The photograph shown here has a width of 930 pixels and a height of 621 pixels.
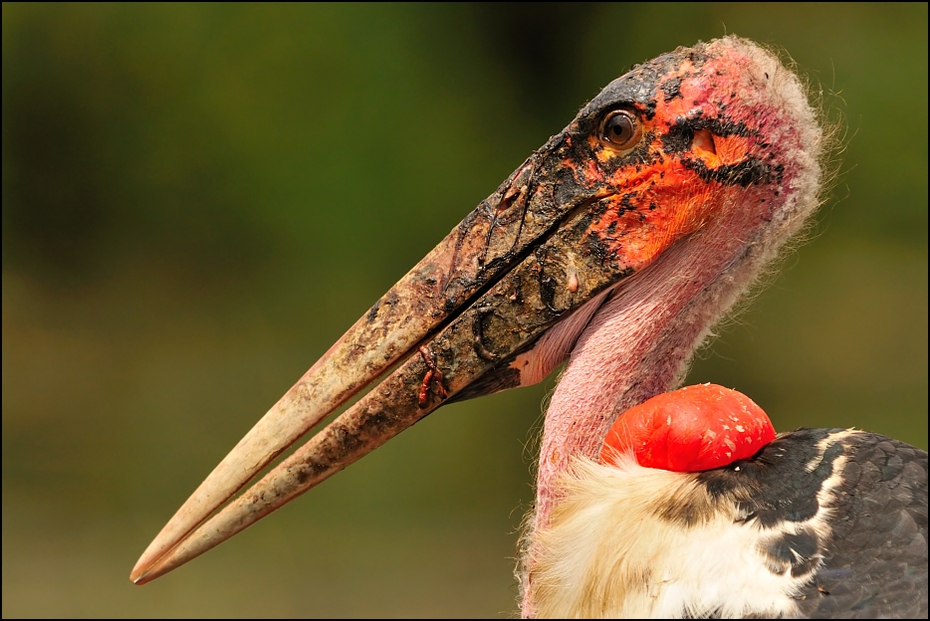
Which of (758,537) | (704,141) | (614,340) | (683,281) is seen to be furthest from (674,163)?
(758,537)

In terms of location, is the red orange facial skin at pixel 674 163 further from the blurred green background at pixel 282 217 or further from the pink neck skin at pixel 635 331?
the blurred green background at pixel 282 217

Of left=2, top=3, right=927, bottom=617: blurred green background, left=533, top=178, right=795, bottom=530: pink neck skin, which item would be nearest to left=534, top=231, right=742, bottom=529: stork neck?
left=533, top=178, right=795, bottom=530: pink neck skin

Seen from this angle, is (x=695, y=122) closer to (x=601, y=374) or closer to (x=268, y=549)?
(x=601, y=374)

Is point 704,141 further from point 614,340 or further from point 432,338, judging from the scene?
point 432,338

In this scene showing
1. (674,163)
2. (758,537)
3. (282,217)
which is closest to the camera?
(758,537)

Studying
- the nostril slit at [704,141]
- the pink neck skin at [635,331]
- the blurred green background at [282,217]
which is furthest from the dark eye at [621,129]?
the blurred green background at [282,217]

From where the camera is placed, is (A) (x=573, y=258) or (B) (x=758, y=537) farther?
(A) (x=573, y=258)

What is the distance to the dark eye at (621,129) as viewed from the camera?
1.75m

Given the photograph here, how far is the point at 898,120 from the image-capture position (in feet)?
17.3

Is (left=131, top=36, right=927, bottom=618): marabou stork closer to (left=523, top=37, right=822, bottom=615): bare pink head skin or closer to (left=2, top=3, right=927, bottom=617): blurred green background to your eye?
(left=523, top=37, right=822, bottom=615): bare pink head skin

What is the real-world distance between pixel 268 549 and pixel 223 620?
0.47 meters

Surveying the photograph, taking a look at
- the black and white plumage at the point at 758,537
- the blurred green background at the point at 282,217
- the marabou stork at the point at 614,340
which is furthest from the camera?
the blurred green background at the point at 282,217

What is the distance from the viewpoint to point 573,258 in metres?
1.79

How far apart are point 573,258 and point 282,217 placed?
143 inches
